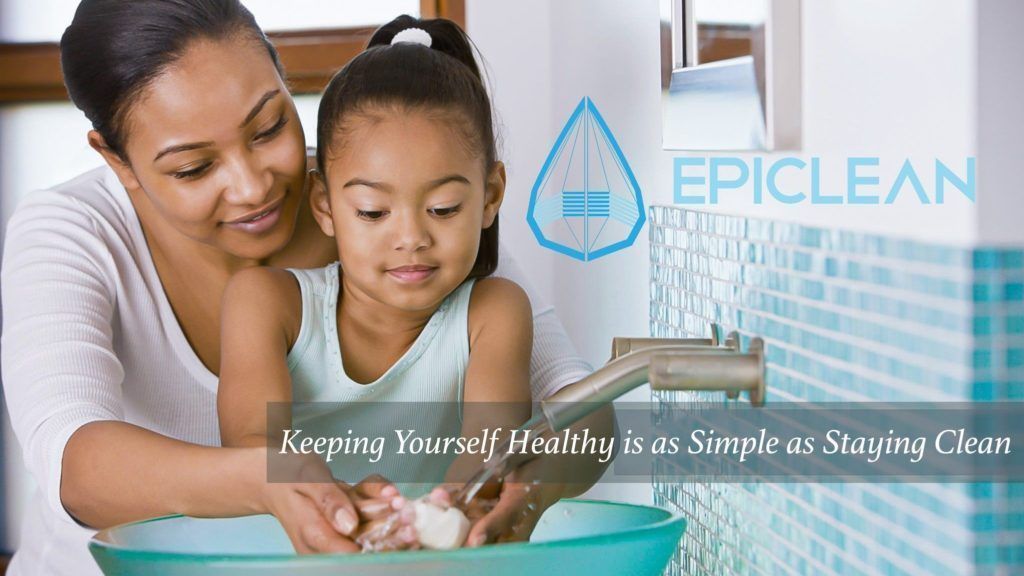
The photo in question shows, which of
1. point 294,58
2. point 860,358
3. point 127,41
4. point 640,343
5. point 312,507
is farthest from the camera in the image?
point 294,58

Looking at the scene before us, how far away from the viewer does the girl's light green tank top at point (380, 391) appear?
47.7 inches

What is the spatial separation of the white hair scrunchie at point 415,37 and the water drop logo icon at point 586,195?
32 cm

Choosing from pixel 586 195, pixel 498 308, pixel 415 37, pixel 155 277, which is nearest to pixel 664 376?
pixel 498 308

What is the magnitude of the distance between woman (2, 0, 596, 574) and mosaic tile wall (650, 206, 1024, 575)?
7.8 inches

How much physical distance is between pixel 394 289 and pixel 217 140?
0.24 metres

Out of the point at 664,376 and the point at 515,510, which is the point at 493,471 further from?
the point at 664,376

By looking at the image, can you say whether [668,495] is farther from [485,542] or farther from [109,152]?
[109,152]

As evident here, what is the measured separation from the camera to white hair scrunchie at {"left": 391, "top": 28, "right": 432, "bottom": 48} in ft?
4.03

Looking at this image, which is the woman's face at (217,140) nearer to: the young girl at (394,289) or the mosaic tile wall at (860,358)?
the young girl at (394,289)

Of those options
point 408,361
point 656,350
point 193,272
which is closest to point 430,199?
point 408,361

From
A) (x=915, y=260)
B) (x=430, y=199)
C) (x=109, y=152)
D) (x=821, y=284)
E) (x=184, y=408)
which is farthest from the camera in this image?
(x=184, y=408)

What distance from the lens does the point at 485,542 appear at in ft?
2.58

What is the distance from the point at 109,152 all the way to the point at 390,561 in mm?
731

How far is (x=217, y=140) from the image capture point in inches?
44.1
